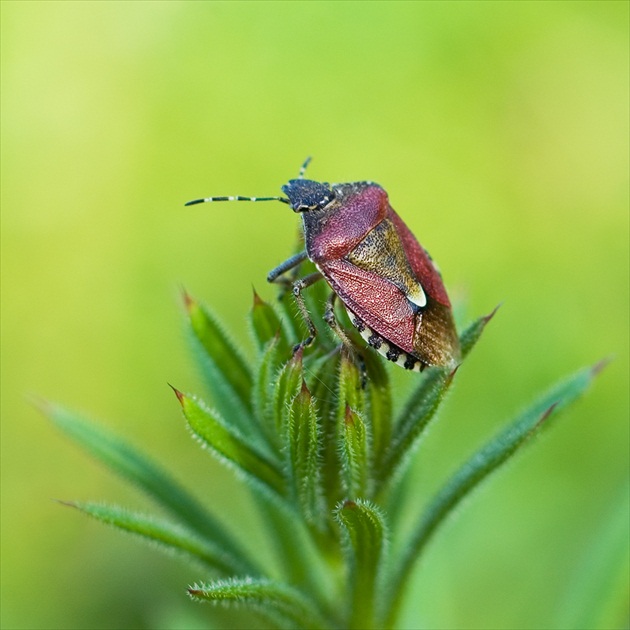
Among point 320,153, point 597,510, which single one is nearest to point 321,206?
point 597,510

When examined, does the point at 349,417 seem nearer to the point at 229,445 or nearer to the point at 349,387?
the point at 349,387

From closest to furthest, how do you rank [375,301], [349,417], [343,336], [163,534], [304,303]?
[349,417]
[163,534]
[343,336]
[304,303]
[375,301]

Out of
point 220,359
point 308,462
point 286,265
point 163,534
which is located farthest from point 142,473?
point 286,265

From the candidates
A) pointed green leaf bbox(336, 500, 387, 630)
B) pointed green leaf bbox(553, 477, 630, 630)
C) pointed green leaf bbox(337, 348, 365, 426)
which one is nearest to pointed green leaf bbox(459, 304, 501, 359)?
pointed green leaf bbox(337, 348, 365, 426)

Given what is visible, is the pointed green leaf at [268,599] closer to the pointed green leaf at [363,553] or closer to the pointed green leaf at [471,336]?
the pointed green leaf at [363,553]

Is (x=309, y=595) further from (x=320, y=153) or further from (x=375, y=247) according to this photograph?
(x=320, y=153)

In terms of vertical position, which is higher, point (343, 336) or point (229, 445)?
point (343, 336)

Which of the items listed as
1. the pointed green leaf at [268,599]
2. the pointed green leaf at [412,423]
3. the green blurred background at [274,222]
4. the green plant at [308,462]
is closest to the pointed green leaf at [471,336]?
the green plant at [308,462]
